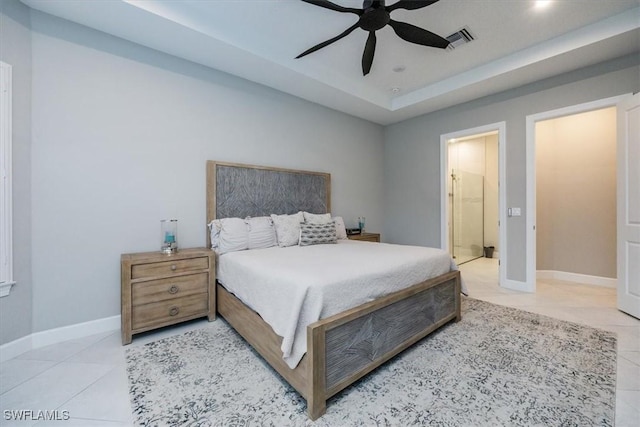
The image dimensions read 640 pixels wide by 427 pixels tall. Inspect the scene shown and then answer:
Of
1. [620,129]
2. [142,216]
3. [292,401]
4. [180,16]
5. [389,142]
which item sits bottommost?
[292,401]

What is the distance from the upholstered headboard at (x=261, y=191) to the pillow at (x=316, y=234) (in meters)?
0.65

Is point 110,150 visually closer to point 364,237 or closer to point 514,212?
point 364,237

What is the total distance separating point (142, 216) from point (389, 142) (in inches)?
168

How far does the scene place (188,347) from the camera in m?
2.17

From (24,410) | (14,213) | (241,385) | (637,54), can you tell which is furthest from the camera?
(637,54)

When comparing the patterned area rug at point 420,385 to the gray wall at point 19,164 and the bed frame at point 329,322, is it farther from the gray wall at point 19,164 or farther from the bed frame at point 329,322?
the gray wall at point 19,164

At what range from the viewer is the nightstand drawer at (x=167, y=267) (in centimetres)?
227

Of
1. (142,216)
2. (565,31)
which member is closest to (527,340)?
(565,31)

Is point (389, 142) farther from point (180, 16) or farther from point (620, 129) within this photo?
point (180, 16)

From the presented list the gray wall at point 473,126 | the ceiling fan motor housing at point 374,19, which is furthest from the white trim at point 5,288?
the gray wall at point 473,126

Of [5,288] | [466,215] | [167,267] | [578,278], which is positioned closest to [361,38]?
[167,267]

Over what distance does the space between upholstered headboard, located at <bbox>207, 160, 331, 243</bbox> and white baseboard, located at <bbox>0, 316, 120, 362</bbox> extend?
1.31 m

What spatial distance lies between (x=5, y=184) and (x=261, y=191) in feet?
7.07

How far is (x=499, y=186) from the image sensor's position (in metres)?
3.82
